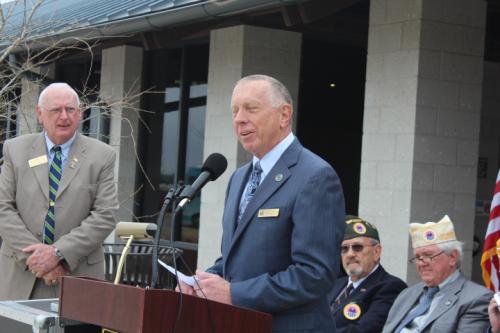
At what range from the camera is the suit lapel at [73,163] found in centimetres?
534

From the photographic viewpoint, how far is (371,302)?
6.05m

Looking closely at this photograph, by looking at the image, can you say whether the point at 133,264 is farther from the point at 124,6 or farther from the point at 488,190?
the point at 488,190

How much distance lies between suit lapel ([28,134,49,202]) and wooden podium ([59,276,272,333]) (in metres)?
2.00

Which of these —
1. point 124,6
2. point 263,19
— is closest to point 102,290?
point 263,19

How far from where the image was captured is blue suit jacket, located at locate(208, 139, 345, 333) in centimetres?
331

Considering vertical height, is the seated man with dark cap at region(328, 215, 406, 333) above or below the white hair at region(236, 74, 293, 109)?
below

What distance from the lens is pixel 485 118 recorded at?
11.0m

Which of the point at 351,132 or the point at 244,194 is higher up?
the point at 351,132

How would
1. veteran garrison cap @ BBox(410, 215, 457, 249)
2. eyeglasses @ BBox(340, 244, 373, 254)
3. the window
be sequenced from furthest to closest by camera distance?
the window, eyeglasses @ BBox(340, 244, 373, 254), veteran garrison cap @ BBox(410, 215, 457, 249)

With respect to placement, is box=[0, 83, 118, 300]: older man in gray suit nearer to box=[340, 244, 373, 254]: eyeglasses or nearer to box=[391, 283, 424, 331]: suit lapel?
box=[340, 244, 373, 254]: eyeglasses

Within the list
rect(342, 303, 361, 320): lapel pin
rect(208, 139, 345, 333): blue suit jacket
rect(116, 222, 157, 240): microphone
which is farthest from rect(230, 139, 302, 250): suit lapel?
rect(342, 303, 361, 320): lapel pin

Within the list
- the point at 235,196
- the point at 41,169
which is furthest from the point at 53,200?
the point at 235,196

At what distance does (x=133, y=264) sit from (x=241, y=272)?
12.6ft

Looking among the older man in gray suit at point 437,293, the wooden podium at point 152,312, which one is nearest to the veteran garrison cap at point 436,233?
the older man in gray suit at point 437,293
